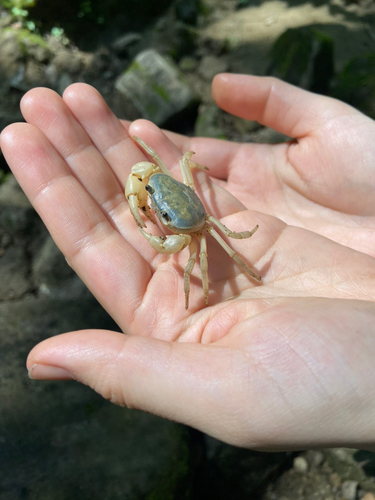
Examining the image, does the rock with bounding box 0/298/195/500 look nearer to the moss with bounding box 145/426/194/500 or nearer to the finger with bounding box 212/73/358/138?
the moss with bounding box 145/426/194/500

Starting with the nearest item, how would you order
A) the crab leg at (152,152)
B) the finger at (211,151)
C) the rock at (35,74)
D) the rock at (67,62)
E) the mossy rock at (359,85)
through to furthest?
1. the crab leg at (152,152)
2. the finger at (211,151)
3. the mossy rock at (359,85)
4. the rock at (35,74)
5. the rock at (67,62)

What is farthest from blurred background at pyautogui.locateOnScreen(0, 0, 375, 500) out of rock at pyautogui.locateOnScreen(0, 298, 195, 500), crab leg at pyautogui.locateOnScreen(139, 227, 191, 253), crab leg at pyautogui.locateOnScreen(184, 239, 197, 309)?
crab leg at pyautogui.locateOnScreen(139, 227, 191, 253)

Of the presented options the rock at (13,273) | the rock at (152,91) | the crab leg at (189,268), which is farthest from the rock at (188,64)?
the crab leg at (189,268)

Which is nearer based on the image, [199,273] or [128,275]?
[128,275]

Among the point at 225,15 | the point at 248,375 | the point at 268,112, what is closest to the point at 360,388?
the point at 248,375

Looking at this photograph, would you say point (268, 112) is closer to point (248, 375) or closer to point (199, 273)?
point (199, 273)

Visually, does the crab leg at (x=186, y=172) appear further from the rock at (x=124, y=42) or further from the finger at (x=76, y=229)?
the rock at (x=124, y=42)

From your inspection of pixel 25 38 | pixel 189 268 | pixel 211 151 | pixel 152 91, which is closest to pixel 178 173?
pixel 211 151
